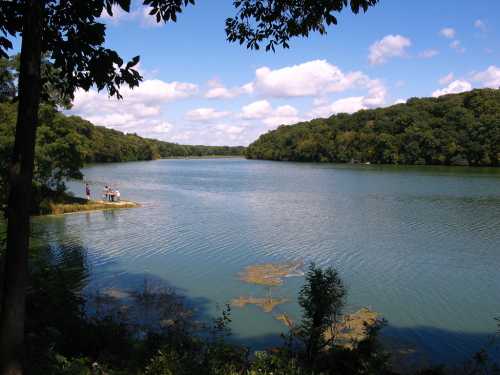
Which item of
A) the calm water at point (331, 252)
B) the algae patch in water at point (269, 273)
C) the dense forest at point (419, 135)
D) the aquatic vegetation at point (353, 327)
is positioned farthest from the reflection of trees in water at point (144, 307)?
the dense forest at point (419, 135)

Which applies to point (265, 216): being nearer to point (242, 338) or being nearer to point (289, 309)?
point (289, 309)

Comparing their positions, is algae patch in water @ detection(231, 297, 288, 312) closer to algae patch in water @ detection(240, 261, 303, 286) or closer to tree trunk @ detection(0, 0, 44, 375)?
algae patch in water @ detection(240, 261, 303, 286)

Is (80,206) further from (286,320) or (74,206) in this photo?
(286,320)

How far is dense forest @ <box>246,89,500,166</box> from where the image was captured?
102m

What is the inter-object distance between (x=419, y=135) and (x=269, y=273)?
108m

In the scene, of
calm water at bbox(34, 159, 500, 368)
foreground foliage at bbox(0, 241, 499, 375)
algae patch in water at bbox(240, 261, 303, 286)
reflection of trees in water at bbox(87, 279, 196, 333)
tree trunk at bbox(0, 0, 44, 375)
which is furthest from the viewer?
algae patch in water at bbox(240, 261, 303, 286)

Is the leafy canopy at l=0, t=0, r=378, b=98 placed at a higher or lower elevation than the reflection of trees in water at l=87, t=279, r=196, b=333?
higher

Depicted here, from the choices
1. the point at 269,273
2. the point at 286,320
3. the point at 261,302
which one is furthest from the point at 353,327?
the point at 269,273

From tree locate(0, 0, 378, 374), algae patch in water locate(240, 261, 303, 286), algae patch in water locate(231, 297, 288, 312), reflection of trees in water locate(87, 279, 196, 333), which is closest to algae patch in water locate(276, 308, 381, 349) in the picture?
algae patch in water locate(231, 297, 288, 312)

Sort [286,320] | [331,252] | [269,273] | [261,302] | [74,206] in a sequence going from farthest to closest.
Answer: [74,206]
[331,252]
[269,273]
[261,302]
[286,320]

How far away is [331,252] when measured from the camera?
22312 millimetres

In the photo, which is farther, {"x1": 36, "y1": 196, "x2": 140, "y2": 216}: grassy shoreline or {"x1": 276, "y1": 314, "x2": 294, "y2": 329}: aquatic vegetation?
{"x1": 36, "y1": 196, "x2": 140, "y2": 216}: grassy shoreline

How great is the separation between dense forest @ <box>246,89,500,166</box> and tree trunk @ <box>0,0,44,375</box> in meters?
109

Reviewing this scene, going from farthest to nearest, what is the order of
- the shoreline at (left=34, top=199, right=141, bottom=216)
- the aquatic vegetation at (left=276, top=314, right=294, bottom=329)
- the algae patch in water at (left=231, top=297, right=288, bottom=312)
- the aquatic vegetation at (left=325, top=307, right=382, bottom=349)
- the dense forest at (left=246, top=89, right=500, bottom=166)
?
the dense forest at (left=246, top=89, right=500, bottom=166) → the shoreline at (left=34, top=199, right=141, bottom=216) → the algae patch in water at (left=231, top=297, right=288, bottom=312) → the aquatic vegetation at (left=276, top=314, right=294, bottom=329) → the aquatic vegetation at (left=325, top=307, right=382, bottom=349)
